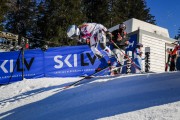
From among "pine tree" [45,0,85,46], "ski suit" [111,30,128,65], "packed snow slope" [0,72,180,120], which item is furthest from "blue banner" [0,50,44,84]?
"pine tree" [45,0,85,46]

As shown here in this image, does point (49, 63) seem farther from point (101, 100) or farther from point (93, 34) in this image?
point (101, 100)

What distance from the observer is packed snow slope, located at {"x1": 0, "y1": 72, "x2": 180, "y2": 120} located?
6473mm

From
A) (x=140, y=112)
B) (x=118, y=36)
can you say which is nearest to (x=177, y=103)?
(x=140, y=112)

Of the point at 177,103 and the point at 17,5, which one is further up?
the point at 17,5

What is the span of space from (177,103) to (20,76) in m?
10.1

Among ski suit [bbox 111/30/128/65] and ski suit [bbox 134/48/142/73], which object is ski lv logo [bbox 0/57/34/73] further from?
ski suit [bbox 134/48/142/73]

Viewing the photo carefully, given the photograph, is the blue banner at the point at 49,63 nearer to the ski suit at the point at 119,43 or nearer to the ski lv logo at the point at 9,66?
the ski lv logo at the point at 9,66

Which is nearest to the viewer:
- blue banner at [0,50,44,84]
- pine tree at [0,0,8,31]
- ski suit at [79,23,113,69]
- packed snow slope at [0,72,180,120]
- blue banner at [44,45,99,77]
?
packed snow slope at [0,72,180,120]

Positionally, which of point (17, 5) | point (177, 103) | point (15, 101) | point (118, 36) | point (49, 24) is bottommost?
point (15, 101)

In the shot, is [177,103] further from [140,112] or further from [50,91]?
[50,91]

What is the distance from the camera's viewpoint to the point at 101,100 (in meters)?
8.22

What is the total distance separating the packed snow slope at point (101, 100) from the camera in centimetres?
647

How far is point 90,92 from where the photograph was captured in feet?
31.0

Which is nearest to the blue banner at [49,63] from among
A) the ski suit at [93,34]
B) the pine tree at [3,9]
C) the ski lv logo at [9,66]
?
the ski lv logo at [9,66]
